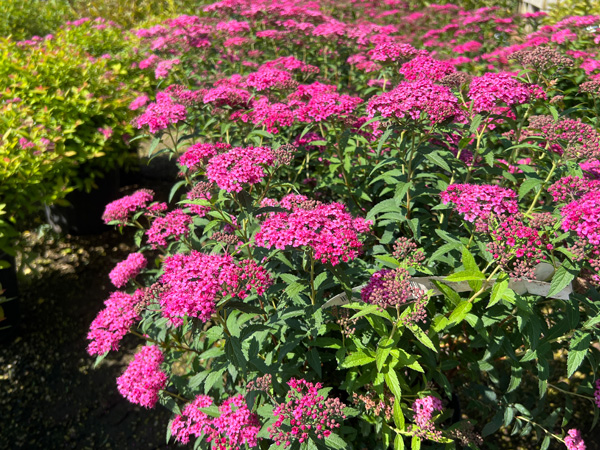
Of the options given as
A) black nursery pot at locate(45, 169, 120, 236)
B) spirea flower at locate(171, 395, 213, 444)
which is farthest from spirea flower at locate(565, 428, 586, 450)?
black nursery pot at locate(45, 169, 120, 236)

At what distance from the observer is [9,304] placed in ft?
13.3

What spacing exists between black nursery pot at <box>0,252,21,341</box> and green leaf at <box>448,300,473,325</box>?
3.73 m

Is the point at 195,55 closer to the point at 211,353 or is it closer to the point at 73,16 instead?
the point at 211,353

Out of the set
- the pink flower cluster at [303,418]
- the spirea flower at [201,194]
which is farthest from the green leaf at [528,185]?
the spirea flower at [201,194]

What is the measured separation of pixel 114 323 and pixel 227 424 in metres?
0.80

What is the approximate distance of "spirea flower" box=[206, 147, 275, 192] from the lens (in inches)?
83.9

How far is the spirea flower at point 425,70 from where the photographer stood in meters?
2.73

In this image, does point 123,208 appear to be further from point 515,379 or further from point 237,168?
point 515,379

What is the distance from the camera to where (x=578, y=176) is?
213 cm

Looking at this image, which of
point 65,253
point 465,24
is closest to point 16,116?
point 65,253

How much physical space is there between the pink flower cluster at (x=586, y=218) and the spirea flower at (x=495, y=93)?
717 mm

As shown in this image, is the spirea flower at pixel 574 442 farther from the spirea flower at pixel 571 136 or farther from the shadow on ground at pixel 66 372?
the shadow on ground at pixel 66 372

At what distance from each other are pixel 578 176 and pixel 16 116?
4517mm

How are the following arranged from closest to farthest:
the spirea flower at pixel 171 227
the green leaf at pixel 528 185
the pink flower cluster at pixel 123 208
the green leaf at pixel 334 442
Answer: the green leaf at pixel 334 442 < the green leaf at pixel 528 185 < the spirea flower at pixel 171 227 < the pink flower cluster at pixel 123 208
